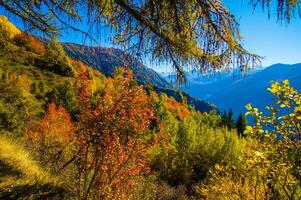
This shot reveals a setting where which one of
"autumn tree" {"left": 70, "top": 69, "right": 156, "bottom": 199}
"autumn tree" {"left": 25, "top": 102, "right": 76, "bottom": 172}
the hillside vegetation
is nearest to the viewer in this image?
the hillside vegetation

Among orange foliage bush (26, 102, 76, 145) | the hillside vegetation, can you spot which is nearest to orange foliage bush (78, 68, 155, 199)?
the hillside vegetation

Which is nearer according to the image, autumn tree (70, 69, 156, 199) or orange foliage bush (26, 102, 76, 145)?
autumn tree (70, 69, 156, 199)

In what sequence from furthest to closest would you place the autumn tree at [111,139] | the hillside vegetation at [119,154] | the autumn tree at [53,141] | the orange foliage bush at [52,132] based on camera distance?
the orange foliage bush at [52,132] → the autumn tree at [53,141] → the autumn tree at [111,139] → the hillside vegetation at [119,154]

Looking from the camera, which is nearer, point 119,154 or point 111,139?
point 111,139

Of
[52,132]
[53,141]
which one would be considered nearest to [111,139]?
[53,141]

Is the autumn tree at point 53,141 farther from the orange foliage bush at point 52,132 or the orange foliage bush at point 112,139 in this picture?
the orange foliage bush at point 112,139

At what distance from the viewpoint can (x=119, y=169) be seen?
6.35 meters

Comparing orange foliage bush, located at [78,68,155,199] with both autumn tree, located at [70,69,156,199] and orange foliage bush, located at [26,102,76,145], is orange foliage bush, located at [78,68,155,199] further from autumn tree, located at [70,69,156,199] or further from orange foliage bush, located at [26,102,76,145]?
orange foliage bush, located at [26,102,76,145]

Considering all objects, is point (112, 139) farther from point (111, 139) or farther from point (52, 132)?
point (52, 132)

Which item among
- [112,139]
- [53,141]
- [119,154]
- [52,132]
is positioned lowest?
[53,141]

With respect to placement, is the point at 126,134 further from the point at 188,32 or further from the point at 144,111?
the point at 188,32

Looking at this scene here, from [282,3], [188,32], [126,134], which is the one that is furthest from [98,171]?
[282,3]

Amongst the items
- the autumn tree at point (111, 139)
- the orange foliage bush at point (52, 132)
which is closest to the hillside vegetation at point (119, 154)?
the autumn tree at point (111, 139)

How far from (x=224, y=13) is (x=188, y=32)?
464 millimetres
